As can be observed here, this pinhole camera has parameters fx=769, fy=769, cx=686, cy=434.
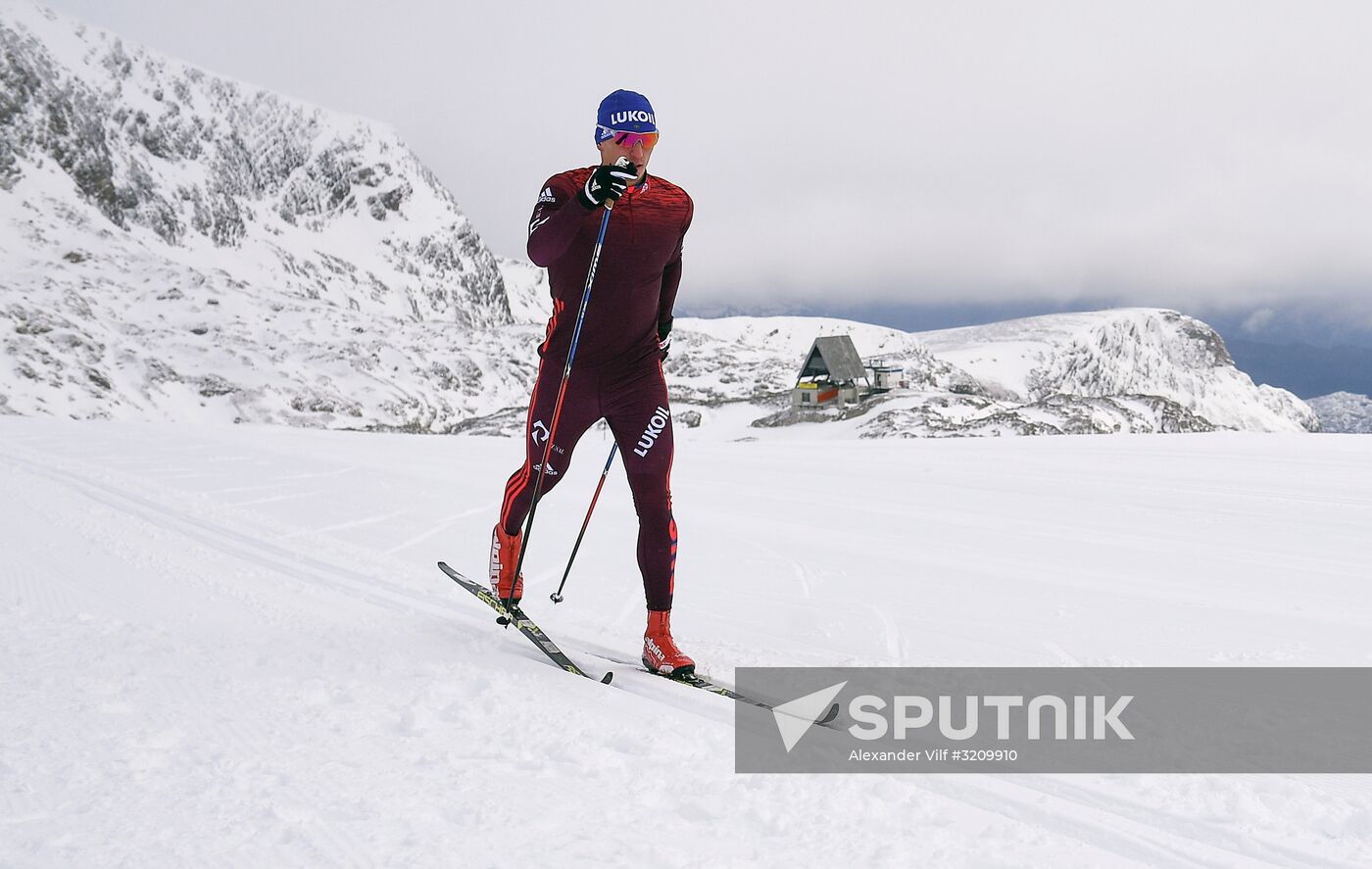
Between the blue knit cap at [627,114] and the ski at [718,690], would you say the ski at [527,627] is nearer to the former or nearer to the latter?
the ski at [718,690]

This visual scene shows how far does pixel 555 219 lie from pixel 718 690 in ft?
6.92

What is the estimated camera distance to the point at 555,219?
3.36m

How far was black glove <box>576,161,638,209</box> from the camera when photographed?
10.5ft

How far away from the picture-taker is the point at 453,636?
3660 mm

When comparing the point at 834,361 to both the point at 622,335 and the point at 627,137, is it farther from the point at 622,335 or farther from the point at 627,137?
the point at 627,137

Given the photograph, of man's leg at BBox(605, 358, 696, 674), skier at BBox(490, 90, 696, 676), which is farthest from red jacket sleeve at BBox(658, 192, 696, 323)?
man's leg at BBox(605, 358, 696, 674)

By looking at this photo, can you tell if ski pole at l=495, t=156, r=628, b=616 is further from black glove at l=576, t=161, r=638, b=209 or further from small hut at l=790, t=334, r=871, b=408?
small hut at l=790, t=334, r=871, b=408

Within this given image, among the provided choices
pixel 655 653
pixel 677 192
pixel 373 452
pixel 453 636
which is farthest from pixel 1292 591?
pixel 373 452

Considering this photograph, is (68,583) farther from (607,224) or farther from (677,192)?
(677,192)

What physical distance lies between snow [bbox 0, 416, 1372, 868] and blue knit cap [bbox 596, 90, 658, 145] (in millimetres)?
2413

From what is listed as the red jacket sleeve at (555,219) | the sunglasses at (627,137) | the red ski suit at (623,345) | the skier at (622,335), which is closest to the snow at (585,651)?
the skier at (622,335)

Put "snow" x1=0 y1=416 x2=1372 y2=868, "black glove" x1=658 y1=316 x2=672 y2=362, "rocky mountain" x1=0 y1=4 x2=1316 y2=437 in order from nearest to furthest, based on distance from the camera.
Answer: "snow" x1=0 y1=416 x2=1372 y2=868 → "black glove" x1=658 y1=316 x2=672 y2=362 → "rocky mountain" x1=0 y1=4 x2=1316 y2=437

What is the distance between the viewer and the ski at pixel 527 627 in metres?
3.30

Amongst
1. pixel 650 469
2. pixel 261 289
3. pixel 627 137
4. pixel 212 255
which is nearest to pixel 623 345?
pixel 650 469
